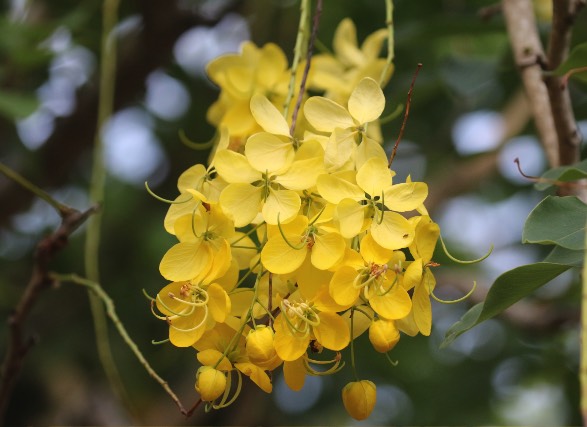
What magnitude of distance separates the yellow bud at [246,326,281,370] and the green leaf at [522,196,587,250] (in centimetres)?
19

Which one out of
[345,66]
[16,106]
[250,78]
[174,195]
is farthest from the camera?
[174,195]

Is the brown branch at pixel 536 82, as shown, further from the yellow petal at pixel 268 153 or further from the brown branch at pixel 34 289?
the brown branch at pixel 34 289

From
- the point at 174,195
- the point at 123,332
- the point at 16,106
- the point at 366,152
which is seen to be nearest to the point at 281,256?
the point at 366,152

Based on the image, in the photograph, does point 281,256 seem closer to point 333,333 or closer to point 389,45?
point 333,333

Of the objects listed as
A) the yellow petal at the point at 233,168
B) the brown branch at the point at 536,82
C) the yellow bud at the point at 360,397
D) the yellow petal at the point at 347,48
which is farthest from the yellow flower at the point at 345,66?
→ the yellow bud at the point at 360,397

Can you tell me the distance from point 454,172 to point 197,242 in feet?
3.09

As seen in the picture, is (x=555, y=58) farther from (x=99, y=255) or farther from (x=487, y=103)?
(x=99, y=255)

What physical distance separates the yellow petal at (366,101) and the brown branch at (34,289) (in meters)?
0.30

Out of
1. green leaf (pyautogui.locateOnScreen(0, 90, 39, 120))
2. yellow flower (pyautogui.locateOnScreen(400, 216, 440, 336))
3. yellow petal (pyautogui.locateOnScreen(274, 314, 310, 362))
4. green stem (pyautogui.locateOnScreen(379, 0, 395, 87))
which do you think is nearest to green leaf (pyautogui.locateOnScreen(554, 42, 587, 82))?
green stem (pyautogui.locateOnScreen(379, 0, 395, 87))

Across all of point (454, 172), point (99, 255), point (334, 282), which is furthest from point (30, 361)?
point (334, 282)

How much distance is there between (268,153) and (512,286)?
0.20 meters

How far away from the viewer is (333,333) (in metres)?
0.49

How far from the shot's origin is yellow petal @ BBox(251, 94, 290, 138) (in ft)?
1.80

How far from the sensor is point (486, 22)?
Result: 1059 millimetres
